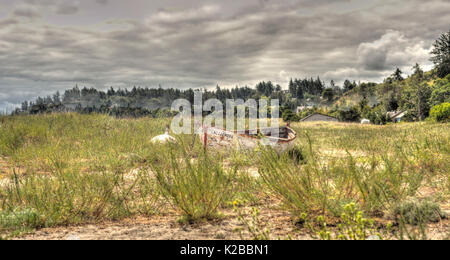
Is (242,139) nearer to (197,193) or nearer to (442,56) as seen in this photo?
(197,193)

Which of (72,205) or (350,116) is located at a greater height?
(350,116)

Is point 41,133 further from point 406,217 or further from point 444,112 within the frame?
point 444,112

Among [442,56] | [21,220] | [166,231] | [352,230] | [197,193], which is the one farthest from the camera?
[442,56]

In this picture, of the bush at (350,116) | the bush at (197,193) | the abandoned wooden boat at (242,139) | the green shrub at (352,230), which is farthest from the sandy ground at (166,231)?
the bush at (350,116)

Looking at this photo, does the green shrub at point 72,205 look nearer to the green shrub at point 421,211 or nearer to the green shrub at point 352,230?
the green shrub at point 352,230

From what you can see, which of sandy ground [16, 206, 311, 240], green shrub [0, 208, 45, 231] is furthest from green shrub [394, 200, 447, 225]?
green shrub [0, 208, 45, 231]

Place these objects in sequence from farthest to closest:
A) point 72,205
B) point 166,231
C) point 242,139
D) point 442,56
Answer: point 442,56 < point 242,139 < point 72,205 < point 166,231

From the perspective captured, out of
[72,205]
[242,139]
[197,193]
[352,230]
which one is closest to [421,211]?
[352,230]

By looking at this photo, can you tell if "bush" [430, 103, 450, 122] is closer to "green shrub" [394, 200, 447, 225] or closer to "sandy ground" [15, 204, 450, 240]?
"green shrub" [394, 200, 447, 225]

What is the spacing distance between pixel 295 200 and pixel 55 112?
16378 millimetres

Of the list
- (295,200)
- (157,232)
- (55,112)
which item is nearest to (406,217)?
(295,200)

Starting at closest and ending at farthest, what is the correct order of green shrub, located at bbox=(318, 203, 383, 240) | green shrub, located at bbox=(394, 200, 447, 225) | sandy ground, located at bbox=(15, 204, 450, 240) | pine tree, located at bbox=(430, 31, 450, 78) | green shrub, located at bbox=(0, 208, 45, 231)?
green shrub, located at bbox=(318, 203, 383, 240) → sandy ground, located at bbox=(15, 204, 450, 240) → green shrub, located at bbox=(394, 200, 447, 225) → green shrub, located at bbox=(0, 208, 45, 231) → pine tree, located at bbox=(430, 31, 450, 78)

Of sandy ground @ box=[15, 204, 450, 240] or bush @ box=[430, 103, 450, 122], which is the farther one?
bush @ box=[430, 103, 450, 122]

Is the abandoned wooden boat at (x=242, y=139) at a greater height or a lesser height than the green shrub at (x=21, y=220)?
greater
